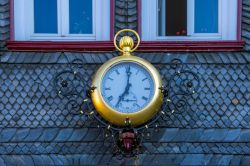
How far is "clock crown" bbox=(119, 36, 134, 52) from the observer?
1327cm

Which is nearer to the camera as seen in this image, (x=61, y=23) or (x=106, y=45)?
(x=106, y=45)

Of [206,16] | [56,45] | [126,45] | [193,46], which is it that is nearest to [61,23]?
[56,45]

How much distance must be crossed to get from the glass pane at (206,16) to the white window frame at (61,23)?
1014 millimetres

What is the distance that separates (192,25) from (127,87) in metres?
1.17

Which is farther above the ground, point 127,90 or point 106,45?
point 106,45

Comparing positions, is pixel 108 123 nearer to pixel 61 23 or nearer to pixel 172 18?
pixel 61 23

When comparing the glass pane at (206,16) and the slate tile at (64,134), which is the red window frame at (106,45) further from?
the slate tile at (64,134)

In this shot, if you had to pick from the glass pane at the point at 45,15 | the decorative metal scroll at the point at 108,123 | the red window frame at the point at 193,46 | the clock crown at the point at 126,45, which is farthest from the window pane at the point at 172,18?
the glass pane at the point at 45,15

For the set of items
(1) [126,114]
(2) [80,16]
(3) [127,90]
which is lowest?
(1) [126,114]

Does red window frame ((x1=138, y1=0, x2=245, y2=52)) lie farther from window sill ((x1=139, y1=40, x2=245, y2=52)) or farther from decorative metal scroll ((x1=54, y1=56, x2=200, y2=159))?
decorative metal scroll ((x1=54, y1=56, x2=200, y2=159))

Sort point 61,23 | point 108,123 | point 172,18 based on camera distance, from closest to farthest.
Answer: point 108,123, point 61,23, point 172,18

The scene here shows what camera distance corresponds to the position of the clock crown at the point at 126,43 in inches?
523

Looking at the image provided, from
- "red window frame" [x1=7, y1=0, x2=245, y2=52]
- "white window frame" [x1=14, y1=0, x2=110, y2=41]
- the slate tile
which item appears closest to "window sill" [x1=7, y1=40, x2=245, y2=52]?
"red window frame" [x1=7, y1=0, x2=245, y2=52]

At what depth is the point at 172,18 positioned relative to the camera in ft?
45.6
